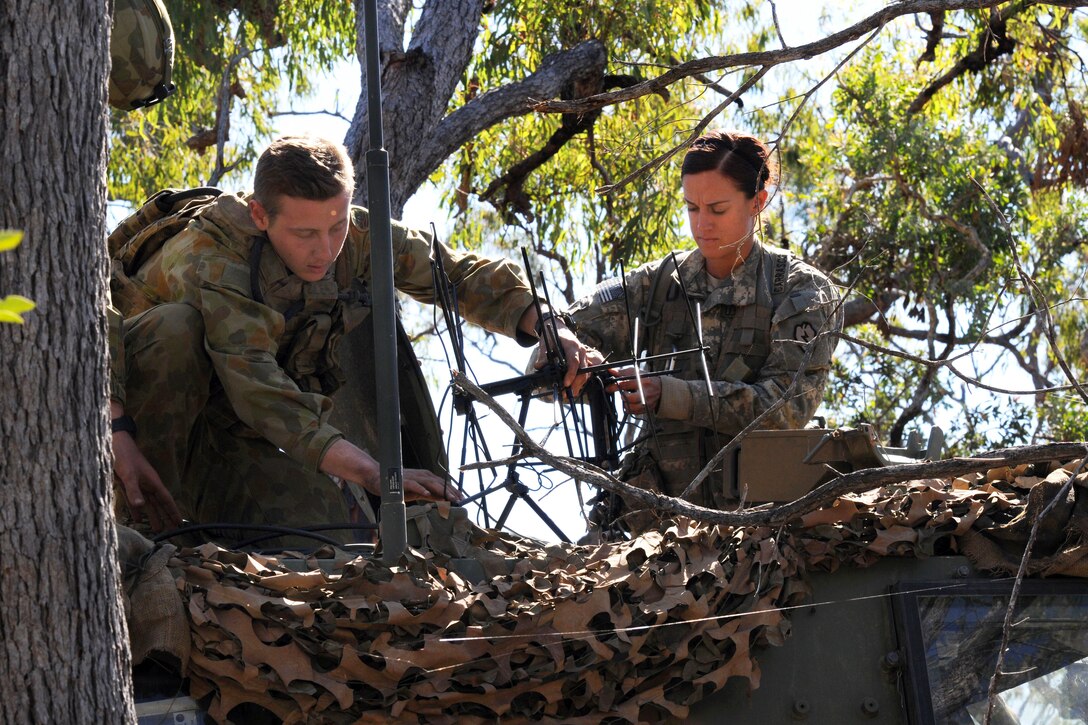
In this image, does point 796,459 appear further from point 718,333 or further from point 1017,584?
point 718,333

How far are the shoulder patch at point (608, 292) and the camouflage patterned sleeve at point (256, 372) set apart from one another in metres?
1.32

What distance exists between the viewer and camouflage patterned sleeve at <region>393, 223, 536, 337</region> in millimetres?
4988

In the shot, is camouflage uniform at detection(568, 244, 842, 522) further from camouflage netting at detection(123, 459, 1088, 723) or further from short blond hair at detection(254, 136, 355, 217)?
camouflage netting at detection(123, 459, 1088, 723)

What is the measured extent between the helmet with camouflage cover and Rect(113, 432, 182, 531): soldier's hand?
1.12m

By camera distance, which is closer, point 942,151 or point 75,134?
point 75,134

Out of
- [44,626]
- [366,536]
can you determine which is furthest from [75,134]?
[366,536]

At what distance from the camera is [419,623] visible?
358cm

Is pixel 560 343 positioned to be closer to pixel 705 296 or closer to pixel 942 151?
pixel 705 296

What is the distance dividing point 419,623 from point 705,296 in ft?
7.26

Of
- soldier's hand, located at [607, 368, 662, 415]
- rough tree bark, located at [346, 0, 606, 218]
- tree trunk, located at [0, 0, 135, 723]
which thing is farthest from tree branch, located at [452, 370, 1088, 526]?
rough tree bark, located at [346, 0, 606, 218]

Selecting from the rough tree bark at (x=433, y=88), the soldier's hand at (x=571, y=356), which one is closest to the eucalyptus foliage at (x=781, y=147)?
the rough tree bark at (x=433, y=88)

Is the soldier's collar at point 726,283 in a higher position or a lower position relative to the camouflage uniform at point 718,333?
higher

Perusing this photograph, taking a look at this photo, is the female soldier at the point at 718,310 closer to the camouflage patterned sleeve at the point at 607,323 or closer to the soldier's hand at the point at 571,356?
the camouflage patterned sleeve at the point at 607,323

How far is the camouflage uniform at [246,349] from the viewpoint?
433cm
